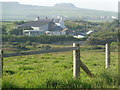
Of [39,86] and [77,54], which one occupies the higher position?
[77,54]

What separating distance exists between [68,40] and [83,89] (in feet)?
88.5

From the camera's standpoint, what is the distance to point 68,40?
32750mm

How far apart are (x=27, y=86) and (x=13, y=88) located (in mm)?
333

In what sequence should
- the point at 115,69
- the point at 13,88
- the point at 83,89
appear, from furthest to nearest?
the point at 115,69, the point at 83,89, the point at 13,88

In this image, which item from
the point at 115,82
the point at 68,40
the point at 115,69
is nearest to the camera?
the point at 115,82

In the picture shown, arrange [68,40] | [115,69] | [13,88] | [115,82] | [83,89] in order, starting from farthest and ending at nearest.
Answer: [68,40] → [115,69] → [115,82] → [83,89] → [13,88]

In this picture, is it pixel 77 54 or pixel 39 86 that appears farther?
pixel 77 54

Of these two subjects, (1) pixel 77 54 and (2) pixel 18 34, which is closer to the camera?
(1) pixel 77 54

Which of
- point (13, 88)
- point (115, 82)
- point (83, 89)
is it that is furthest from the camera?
point (115, 82)

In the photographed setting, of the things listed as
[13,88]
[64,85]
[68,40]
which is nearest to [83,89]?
[64,85]

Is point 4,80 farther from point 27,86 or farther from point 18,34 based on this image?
point 18,34

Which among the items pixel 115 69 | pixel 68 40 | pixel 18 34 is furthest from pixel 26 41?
pixel 115 69

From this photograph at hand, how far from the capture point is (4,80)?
5.50 m

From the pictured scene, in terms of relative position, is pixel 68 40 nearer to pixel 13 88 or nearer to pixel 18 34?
pixel 18 34
